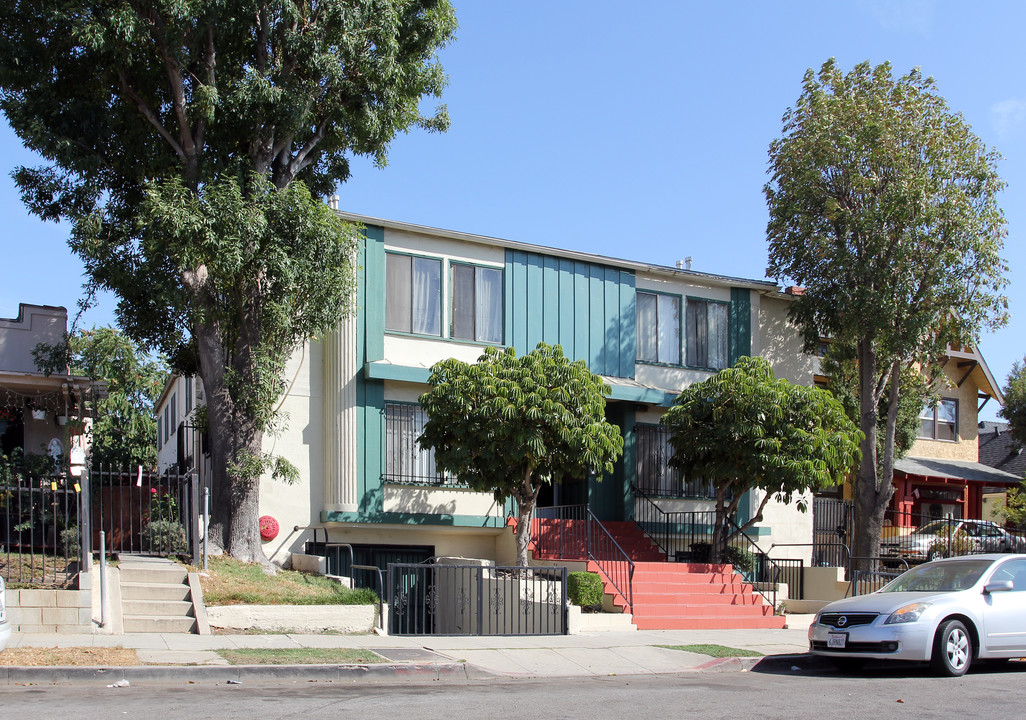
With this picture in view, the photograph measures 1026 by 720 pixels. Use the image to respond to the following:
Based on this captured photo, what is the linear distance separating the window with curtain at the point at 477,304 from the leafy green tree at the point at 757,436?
13.2 feet

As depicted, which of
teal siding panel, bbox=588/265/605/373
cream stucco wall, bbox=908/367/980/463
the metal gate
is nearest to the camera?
the metal gate

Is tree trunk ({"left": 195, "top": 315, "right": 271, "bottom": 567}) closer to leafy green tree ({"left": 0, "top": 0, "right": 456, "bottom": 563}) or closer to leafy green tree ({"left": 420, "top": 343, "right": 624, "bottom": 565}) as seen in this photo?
leafy green tree ({"left": 0, "top": 0, "right": 456, "bottom": 563})

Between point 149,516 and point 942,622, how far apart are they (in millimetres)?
12270

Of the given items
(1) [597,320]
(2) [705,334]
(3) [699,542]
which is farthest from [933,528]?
(1) [597,320]

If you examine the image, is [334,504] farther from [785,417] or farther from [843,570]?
[843,570]

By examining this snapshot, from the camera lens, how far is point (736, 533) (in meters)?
20.1

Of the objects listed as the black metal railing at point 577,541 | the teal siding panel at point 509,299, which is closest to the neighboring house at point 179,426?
the teal siding panel at point 509,299

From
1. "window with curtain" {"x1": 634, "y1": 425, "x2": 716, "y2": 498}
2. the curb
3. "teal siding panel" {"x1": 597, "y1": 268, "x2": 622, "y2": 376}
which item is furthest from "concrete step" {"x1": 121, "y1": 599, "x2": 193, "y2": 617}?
"window with curtain" {"x1": 634, "y1": 425, "x2": 716, "y2": 498}

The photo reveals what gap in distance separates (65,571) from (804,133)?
1650 cm

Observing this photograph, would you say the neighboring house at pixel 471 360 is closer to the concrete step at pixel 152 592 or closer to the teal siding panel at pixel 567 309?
the teal siding panel at pixel 567 309

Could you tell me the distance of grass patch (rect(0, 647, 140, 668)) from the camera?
1050 centimetres

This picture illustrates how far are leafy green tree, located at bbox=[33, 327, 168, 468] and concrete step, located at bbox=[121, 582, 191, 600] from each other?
1475 cm

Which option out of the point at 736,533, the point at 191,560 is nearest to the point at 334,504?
the point at 191,560

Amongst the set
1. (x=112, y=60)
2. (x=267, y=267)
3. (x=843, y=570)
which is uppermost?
(x=112, y=60)
